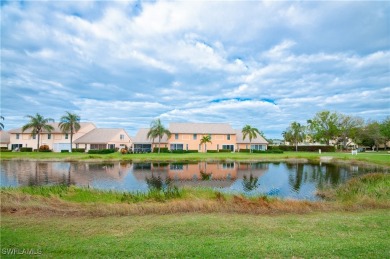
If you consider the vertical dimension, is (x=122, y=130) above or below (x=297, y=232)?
above

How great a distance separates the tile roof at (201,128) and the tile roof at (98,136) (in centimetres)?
1428

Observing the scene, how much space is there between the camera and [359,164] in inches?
1305

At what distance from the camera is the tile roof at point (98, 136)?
56.7m

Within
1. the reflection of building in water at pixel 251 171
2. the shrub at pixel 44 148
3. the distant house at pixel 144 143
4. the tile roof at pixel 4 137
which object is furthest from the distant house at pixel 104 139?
the reflection of building in water at pixel 251 171

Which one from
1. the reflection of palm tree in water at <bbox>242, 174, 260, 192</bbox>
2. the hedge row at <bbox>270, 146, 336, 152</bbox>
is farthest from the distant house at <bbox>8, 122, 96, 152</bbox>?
the hedge row at <bbox>270, 146, 336, 152</bbox>

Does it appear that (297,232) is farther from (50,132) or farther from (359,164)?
(50,132)

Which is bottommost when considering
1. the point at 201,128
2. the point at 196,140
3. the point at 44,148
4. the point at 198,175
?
the point at 198,175

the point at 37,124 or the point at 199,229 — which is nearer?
the point at 199,229

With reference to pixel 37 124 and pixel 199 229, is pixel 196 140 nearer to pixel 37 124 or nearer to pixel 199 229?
pixel 37 124

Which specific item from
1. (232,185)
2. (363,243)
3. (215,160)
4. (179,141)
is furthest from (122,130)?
(363,243)

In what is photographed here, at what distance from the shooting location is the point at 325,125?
73188 mm

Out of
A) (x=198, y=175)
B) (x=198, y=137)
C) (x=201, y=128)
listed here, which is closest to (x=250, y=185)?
(x=198, y=175)

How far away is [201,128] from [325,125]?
4032 cm

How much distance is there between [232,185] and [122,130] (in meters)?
46.6
